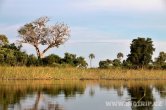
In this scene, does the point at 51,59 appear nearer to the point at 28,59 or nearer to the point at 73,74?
the point at 28,59

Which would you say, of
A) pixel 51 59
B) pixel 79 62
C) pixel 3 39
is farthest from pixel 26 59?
pixel 79 62

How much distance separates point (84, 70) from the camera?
44875 mm

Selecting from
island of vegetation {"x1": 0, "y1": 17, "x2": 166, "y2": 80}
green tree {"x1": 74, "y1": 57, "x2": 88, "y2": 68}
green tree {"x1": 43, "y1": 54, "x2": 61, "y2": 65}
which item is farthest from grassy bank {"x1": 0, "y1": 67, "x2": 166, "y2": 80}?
green tree {"x1": 74, "y1": 57, "x2": 88, "y2": 68}

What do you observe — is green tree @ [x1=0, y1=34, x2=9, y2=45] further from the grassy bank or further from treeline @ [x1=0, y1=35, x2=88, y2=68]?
the grassy bank

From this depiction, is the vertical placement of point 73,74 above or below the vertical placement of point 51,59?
below

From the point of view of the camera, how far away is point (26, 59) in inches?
2032

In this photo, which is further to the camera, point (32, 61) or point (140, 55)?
point (140, 55)

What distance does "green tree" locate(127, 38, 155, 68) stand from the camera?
2544 inches

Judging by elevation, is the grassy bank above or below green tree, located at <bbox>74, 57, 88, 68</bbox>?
below

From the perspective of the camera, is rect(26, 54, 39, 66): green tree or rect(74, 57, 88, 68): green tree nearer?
rect(26, 54, 39, 66): green tree

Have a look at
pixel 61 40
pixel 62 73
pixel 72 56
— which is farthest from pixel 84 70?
pixel 61 40

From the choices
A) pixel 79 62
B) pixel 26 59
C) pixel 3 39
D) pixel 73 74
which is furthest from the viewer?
pixel 79 62

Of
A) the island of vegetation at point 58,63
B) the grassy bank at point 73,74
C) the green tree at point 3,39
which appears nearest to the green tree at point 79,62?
the island of vegetation at point 58,63

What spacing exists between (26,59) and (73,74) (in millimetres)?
10192
